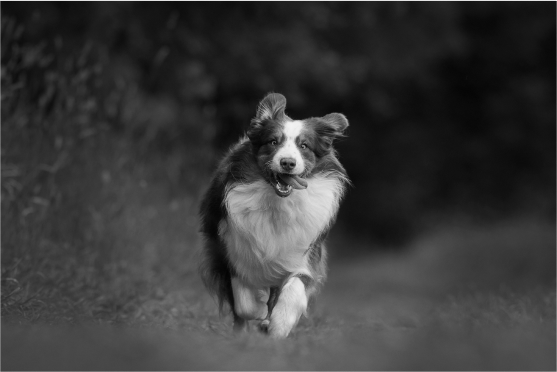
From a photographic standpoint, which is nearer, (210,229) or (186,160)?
(210,229)

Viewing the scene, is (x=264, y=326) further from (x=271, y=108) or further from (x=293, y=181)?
(x=271, y=108)

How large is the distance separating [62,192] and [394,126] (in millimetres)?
14557

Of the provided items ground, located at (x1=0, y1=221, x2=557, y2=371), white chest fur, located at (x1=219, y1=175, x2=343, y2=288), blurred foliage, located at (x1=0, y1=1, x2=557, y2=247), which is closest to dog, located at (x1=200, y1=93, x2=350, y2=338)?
white chest fur, located at (x1=219, y1=175, x2=343, y2=288)

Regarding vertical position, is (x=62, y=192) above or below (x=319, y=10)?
below

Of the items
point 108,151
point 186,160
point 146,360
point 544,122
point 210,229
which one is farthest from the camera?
point 544,122

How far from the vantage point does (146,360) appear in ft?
13.0

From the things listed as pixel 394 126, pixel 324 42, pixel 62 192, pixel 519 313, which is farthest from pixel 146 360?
pixel 394 126

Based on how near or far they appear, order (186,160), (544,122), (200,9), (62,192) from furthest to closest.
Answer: (544,122) < (200,9) < (186,160) < (62,192)

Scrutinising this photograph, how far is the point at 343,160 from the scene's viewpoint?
21516 millimetres

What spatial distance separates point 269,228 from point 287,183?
410 millimetres

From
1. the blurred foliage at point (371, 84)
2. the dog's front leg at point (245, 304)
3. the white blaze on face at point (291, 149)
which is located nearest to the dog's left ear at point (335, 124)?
the white blaze on face at point (291, 149)

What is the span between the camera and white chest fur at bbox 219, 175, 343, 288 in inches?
248

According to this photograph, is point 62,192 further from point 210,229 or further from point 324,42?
point 324,42

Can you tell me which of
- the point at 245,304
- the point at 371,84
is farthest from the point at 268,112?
the point at 371,84
